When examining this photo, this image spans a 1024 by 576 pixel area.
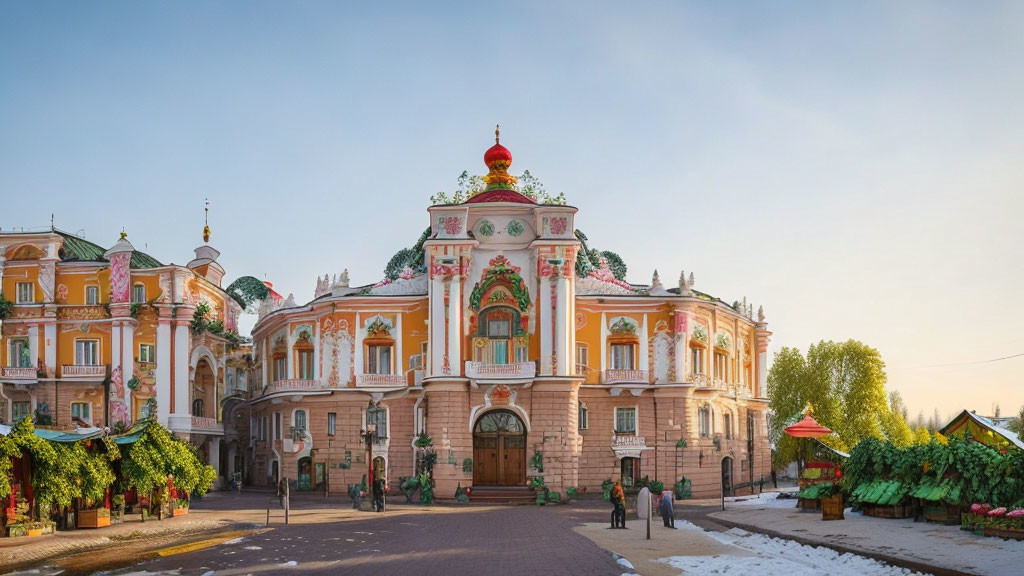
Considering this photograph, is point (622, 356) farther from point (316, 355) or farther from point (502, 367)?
point (316, 355)

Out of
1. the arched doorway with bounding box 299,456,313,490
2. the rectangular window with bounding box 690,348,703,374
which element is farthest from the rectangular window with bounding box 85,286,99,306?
the rectangular window with bounding box 690,348,703,374

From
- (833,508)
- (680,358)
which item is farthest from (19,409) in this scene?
(833,508)

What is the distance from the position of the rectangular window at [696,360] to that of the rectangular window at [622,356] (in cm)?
336

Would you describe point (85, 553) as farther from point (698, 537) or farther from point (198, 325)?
point (198, 325)

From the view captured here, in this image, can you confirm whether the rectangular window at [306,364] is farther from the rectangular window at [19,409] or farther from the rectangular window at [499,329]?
the rectangular window at [19,409]

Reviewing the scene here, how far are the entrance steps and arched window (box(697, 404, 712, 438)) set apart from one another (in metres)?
10.8

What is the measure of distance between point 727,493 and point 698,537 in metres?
26.1

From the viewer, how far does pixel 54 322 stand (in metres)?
54.6

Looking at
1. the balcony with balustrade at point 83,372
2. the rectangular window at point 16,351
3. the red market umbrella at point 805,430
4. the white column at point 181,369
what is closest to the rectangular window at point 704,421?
the red market umbrella at point 805,430

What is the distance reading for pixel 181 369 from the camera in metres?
54.9

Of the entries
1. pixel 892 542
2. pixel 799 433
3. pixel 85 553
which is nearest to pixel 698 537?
pixel 892 542

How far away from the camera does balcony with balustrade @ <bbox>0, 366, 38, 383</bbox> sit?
53.8 metres

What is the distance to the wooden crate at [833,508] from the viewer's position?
104ft

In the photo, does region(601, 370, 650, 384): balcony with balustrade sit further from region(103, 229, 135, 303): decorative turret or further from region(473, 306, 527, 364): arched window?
region(103, 229, 135, 303): decorative turret
